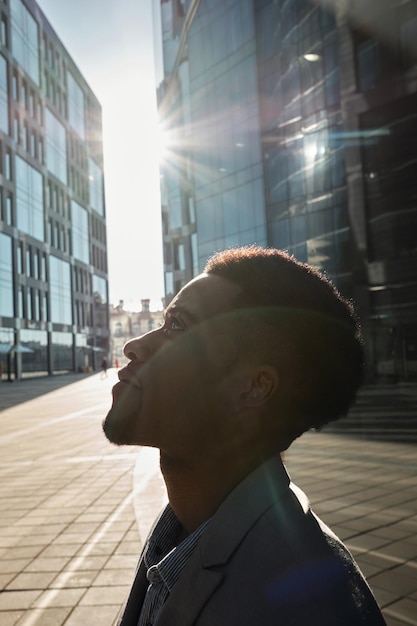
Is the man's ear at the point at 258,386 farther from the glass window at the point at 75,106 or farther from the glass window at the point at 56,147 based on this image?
the glass window at the point at 75,106

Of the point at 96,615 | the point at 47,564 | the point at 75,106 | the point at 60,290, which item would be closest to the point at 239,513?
the point at 96,615

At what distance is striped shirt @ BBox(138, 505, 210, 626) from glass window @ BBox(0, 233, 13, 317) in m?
48.4

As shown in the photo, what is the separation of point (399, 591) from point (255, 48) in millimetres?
27770

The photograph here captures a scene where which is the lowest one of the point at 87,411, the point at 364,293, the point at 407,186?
the point at 87,411

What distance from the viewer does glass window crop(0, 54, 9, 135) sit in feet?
159

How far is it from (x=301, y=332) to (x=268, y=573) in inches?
18.6

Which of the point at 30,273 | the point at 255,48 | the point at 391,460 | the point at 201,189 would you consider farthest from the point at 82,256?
the point at 391,460

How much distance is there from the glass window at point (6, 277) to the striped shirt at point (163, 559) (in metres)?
48.4

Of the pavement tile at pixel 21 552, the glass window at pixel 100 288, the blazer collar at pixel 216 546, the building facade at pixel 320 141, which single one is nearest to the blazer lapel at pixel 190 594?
the blazer collar at pixel 216 546

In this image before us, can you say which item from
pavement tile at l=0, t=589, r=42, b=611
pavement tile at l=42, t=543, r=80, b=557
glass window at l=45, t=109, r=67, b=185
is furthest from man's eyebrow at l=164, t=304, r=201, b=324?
glass window at l=45, t=109, r=67, b=185

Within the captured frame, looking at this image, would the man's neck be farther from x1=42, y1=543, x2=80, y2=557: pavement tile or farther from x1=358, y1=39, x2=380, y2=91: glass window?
x1=358, y1=39, x2=380, y2=91: glass window

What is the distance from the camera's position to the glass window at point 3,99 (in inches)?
1902

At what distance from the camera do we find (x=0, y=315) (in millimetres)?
46906

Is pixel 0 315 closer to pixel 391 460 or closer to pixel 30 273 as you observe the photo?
pixel 30 273
